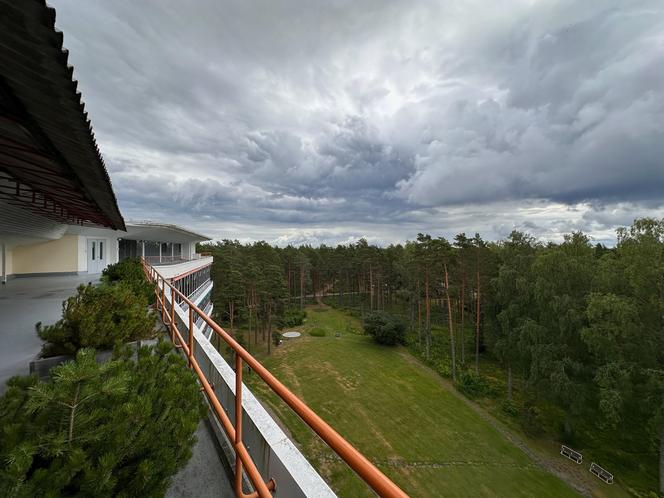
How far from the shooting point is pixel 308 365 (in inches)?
973

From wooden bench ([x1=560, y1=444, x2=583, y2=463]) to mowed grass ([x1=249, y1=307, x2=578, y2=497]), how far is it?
7.49 ft

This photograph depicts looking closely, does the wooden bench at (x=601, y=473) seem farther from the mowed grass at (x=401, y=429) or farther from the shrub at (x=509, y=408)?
the shrub at (x=509, y=408)

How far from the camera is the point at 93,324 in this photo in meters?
4.50

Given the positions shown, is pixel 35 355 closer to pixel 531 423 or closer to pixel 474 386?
pixel 531 423

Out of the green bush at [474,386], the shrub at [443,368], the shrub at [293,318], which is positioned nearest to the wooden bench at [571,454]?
the green bush at [474,386]

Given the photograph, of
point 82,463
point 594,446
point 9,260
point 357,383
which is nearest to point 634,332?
point 594,446

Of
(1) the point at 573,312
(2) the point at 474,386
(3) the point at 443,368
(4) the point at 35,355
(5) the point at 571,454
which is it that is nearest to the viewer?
(4) the point at 35,355

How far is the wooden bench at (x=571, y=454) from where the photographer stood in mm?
14998

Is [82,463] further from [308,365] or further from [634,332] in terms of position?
[308,365]

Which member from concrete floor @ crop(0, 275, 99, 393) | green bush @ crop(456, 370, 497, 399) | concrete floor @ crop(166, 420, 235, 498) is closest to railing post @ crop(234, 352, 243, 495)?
concrete floor @ crop(166, 420, 235, 498)

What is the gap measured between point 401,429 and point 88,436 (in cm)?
1777

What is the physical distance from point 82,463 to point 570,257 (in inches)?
890

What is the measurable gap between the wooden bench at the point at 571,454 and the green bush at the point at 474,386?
5841 millimetres

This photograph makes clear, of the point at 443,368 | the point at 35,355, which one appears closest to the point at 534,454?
the point at 443,368
